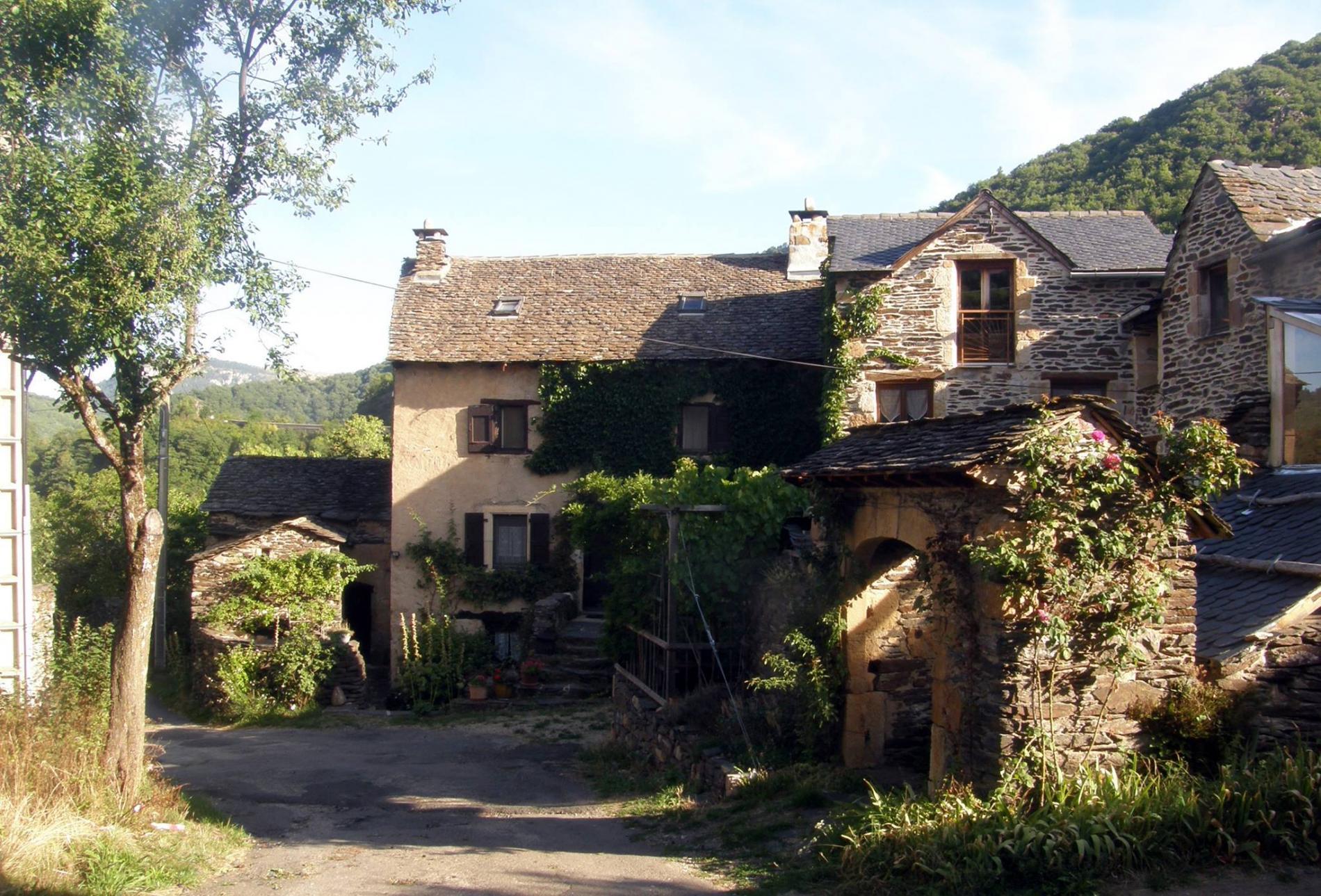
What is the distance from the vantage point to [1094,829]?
21.4 feet

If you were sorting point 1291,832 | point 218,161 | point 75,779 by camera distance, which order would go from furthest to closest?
point 218,161
point 75,779
point 1291,832

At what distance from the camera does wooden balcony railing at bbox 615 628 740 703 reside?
12375 mm

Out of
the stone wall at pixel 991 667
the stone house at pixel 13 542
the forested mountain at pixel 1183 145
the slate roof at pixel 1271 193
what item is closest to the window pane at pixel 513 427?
the stone house at pixel 13 542

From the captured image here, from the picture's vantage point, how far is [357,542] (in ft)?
74.3

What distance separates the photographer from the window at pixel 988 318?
1908cm

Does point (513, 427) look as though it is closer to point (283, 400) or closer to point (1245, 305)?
point (1245, 305)

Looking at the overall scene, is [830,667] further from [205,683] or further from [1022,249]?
[205,683]

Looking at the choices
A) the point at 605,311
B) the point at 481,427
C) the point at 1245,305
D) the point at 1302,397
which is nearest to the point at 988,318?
the point at 1245,305

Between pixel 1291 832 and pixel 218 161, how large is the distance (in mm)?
10115

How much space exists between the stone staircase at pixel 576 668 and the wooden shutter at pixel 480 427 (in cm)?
450

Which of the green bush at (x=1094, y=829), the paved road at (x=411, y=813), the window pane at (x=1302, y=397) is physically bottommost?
the paved road at (x=411, y=813)

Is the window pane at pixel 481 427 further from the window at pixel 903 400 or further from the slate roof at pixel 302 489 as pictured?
the window at pixel 903 400

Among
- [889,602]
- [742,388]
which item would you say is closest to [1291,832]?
[889,602]

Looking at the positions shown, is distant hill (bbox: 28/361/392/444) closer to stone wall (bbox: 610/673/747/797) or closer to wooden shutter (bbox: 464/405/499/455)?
wooden shutter (bbox: 464/405/499/455)
